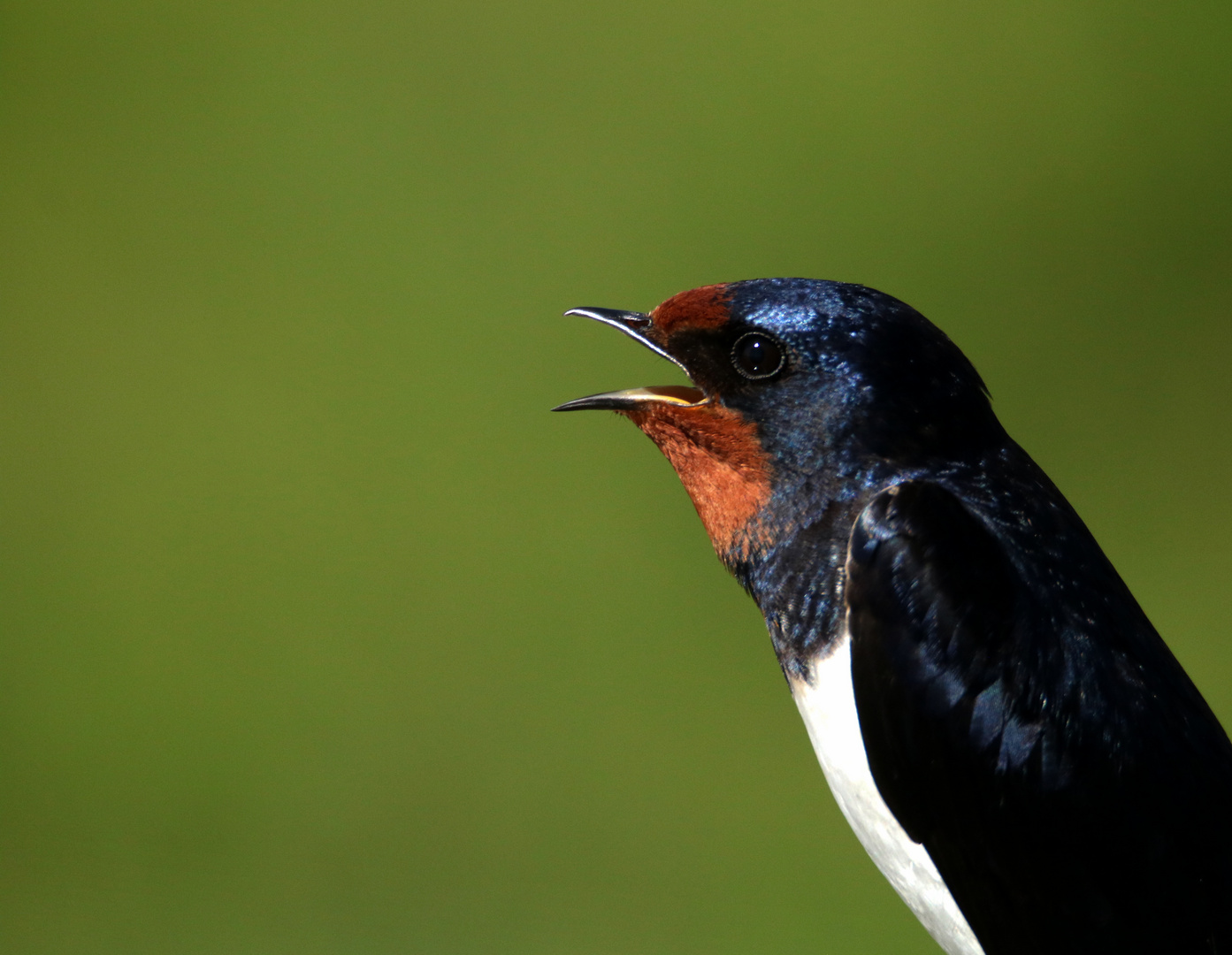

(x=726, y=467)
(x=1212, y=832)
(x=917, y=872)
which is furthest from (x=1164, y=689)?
(x=726, y=467)

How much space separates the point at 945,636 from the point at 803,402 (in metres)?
0.17

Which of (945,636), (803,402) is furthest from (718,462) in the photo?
(945,636)

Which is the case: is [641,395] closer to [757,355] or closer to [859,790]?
[757,355]

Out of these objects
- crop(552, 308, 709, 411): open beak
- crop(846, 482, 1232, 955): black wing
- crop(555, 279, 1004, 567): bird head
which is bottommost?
crop(846, 482, 1232, 955): black wing

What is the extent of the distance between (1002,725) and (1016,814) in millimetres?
52

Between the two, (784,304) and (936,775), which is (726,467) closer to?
(784,304)

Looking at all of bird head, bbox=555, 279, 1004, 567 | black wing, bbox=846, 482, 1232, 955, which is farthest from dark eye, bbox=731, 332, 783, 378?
black wing, bbox=846, 482, 1232, 955

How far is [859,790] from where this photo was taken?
0.79 metres

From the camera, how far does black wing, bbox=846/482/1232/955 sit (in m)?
0.72

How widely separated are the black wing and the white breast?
17mm

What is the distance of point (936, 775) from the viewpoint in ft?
2.43

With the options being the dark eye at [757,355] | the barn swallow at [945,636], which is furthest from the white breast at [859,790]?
the dark eye at [757,355]

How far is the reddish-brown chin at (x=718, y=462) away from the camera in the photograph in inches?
32.0

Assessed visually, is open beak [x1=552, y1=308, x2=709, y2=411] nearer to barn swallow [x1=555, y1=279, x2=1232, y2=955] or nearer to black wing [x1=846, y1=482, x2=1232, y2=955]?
barn swallow [x1=555, y1=279, x2=1232, y2=955]
